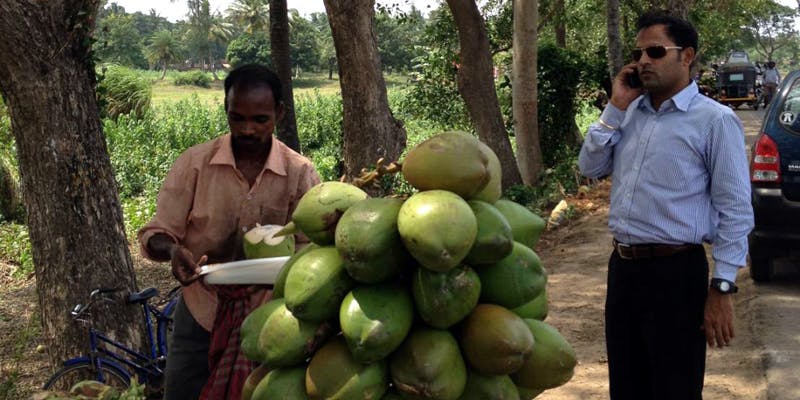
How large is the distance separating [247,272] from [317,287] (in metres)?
0.66

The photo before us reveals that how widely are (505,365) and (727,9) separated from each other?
34.0 metres

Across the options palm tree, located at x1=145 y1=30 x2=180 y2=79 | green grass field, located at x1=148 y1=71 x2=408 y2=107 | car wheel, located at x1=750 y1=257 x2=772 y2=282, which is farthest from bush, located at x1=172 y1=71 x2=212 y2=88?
car wheel, located at x1=750 y1=257 x2=772 y2=282

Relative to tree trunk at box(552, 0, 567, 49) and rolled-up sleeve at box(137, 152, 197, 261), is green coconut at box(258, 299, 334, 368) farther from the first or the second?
tree trunk at box(552, 0, 567, 49)

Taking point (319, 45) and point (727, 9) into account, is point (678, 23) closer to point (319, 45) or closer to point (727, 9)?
point (727, 9)

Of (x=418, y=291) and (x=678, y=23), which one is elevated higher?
(x=678, y=23)

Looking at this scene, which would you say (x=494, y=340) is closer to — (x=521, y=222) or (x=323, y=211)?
(x=521, y=222)

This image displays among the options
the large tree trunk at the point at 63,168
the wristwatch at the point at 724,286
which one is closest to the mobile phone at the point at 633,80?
the wristwatch at the point at 724,286

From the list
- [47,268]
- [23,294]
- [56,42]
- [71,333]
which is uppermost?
[56,42]

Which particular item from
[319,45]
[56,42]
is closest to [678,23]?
[56,42]

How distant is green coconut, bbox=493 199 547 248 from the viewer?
6.23 ft

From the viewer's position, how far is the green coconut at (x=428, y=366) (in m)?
1.64

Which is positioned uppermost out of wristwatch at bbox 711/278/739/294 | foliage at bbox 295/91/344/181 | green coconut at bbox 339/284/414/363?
green coconut at bbox 339/284/414/363

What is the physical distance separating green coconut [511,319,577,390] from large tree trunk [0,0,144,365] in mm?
3374

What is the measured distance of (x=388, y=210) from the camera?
1.70 metres
